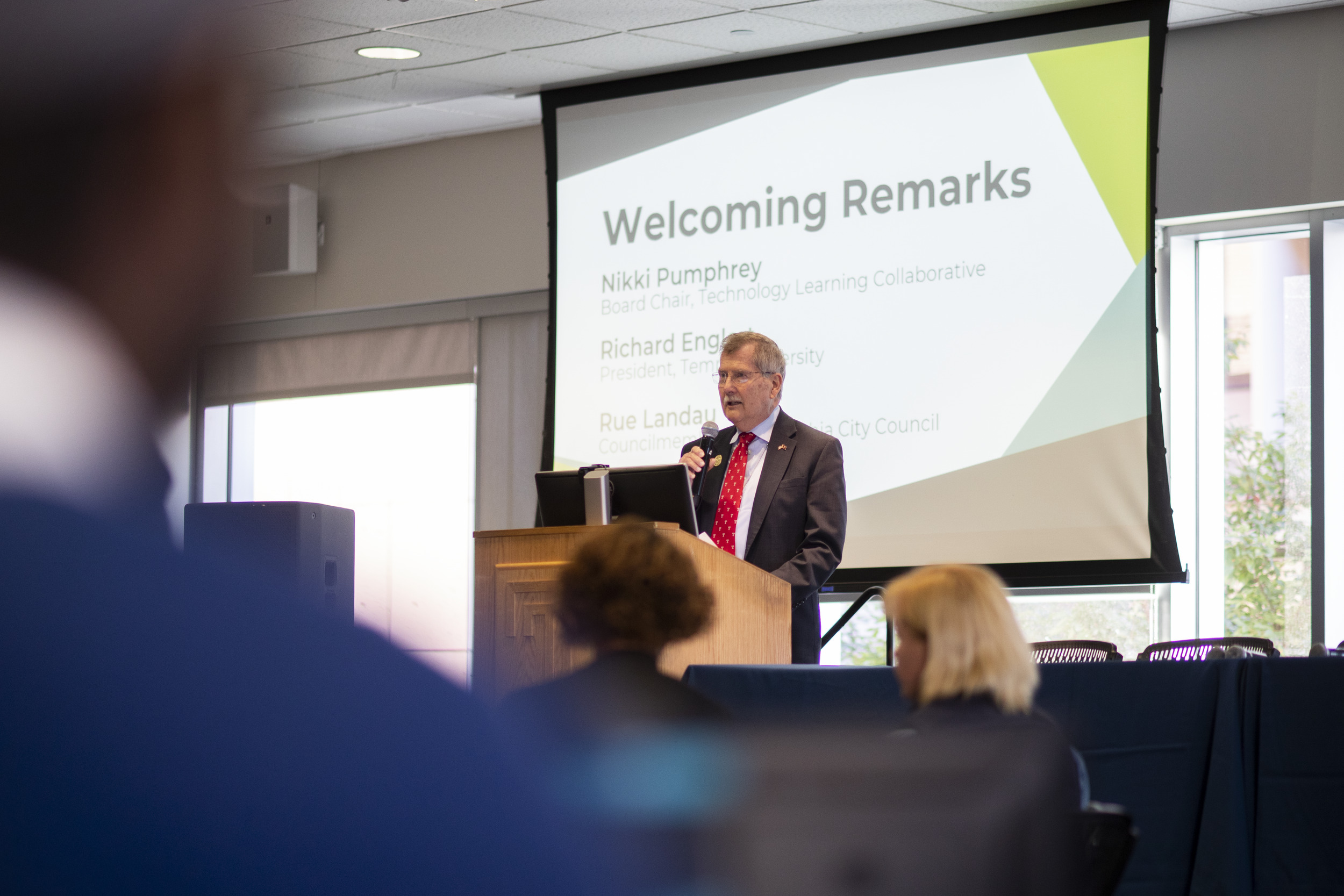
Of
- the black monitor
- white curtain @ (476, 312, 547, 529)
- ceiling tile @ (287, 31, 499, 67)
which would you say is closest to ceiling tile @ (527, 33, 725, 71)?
ceiling tile @ (287, 31, 499, 67)

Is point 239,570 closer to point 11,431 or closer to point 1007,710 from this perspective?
point 11,431

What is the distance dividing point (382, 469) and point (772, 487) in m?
4.25

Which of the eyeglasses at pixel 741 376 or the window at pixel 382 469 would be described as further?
the window at pixel 382 469

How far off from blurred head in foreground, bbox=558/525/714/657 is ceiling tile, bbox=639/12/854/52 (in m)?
4.39

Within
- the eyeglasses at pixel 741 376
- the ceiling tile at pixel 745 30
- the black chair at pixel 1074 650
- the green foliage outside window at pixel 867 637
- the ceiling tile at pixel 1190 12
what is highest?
the ceiling tile at pixel 745 30

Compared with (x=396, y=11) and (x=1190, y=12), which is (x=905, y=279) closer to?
(x=1190, y=12)

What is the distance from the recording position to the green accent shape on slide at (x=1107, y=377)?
536 cm

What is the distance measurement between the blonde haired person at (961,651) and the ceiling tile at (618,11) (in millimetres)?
4212

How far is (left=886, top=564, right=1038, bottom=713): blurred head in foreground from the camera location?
6.03ft

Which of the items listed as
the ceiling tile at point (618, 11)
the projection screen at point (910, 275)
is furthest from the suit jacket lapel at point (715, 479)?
the ceiling tile at point (618, 11)

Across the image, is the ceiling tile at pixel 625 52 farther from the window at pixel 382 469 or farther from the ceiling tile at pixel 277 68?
the ceiling tile at pixel 277 68

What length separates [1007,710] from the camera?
1.85 metres

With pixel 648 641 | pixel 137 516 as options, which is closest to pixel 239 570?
pixel 137 516

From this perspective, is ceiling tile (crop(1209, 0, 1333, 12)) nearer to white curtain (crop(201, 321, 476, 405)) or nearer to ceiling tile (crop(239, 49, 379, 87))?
white curtain (crop(201, 321, 476, 405))
